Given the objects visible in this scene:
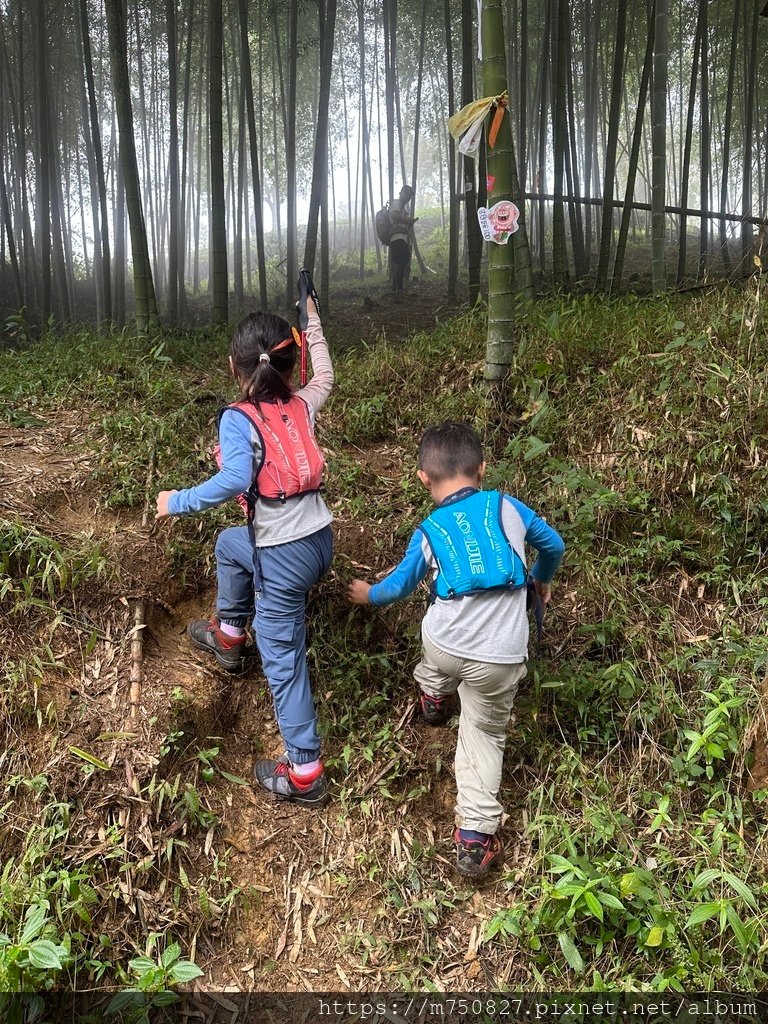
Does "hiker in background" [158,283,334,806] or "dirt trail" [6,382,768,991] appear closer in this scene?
"dirt trail" [6,382,768,991]

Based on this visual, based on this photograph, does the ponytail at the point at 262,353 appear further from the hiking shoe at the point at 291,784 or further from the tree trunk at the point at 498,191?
the tree trunk at the point at 498,191

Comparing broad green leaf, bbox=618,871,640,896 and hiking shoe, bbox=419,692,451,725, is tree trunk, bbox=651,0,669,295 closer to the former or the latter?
hiking shoe, bbox=419,692,451,725

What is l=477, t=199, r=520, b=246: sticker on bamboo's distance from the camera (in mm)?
3074

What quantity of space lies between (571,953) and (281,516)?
1534 millimetres

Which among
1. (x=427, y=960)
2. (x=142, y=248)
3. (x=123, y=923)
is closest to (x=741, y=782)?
(x=427, y=960)

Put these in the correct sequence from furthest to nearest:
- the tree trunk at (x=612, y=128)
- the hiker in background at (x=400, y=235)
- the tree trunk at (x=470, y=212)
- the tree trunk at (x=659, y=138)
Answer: the hiker in background at (x=400, y=235) → the tree trunk at (x=612, y=128) → the tree trunk at (x=470, y=212) → the tree trunk at (x=659, y=138)

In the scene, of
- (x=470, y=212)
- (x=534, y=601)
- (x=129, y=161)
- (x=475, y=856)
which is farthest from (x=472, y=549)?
(x=470, y=212)

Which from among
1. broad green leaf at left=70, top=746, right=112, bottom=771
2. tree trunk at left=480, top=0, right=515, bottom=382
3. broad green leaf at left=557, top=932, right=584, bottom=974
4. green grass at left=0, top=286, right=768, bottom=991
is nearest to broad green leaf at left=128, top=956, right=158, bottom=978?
green grass at left=0, top=286, right=768, bottom=991

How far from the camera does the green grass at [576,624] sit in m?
1.89

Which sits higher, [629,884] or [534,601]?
[534,601]

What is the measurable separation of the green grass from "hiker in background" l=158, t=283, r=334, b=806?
0.23 m

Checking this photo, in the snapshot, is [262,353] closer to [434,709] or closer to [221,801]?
[434,709]

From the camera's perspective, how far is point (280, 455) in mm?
2131

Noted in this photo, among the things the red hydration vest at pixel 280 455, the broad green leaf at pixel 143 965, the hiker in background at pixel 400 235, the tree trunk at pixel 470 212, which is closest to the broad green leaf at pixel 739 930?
the broad green leaf at pixel 143 965
